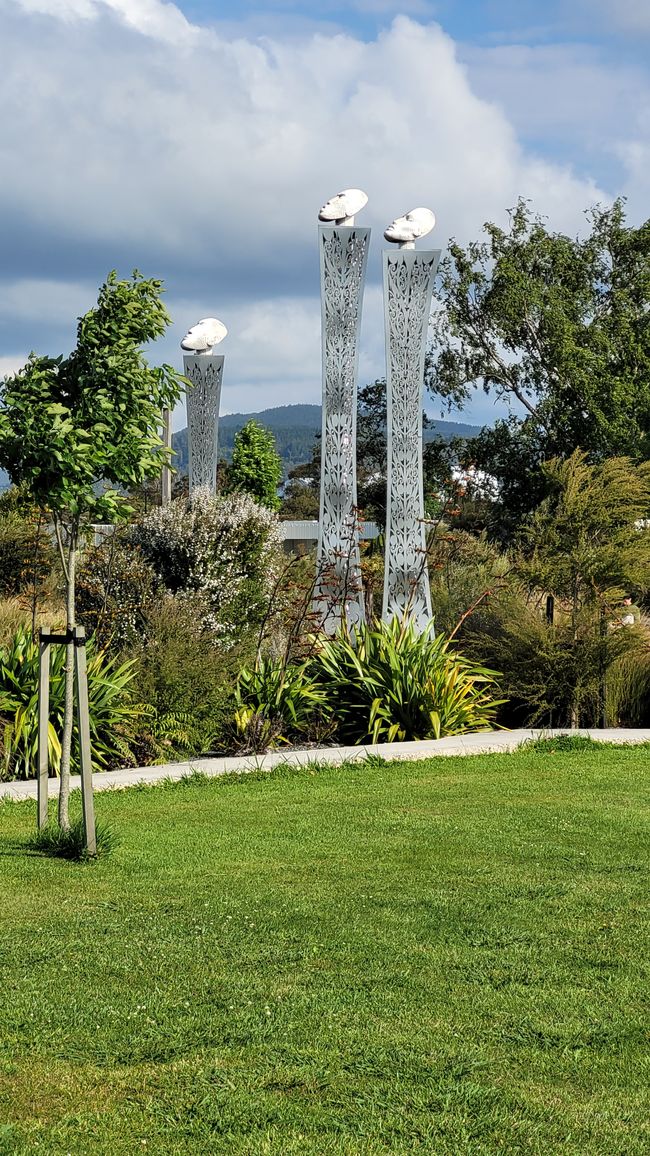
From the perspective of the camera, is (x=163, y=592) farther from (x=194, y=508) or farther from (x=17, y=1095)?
(x=17, y=1095)

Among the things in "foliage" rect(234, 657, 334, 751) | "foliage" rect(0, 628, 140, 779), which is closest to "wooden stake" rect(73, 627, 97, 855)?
"foliage" rect(0, 628, 140, 779)

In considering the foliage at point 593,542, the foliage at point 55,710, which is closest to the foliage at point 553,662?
the foliage at point 593,542

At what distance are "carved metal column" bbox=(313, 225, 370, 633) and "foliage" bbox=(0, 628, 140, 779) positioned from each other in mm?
3582

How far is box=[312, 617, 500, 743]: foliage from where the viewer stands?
36.2ft

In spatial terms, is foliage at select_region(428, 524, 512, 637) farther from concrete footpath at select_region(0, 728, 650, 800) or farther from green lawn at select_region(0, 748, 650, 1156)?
green lawn at select_region(0, 748, 650, 1156)

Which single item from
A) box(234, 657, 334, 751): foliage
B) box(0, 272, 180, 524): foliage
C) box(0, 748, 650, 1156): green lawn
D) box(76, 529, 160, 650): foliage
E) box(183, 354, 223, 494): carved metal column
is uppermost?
box(183, 354, 223, 494): carved metal column

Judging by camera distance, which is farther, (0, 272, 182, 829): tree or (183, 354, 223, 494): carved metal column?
(183, 354, 223, 494): carved metal column

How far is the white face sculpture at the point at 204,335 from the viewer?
1808cm

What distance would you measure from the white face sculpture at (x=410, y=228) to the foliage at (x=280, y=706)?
567 centimetres

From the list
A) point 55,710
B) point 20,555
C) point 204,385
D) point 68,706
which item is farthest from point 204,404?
point 68,706

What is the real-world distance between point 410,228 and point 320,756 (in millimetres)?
7036

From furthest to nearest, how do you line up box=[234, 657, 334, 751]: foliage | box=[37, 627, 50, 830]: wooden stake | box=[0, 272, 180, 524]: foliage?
1. box=[234, 657, 334, 751]: foliage
2. box=[37, 627, 50, 830]: wooden stake
3. box=[0, 272, 180, 524]: foliage

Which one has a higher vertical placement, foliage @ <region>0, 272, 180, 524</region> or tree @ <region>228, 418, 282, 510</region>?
tree @ <region>228, 418, 282, 510</region>

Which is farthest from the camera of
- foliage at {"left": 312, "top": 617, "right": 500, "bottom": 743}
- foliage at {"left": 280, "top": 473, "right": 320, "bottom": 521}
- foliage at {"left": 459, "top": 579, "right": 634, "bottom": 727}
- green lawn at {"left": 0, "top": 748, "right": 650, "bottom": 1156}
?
foliage at {"left": 280, "top": 473, "right": 320, "bottom": 521}
